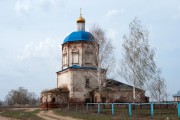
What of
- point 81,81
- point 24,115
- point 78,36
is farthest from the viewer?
point 78,36

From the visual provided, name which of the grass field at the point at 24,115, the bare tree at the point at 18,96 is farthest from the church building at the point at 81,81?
the bare tree at the point at 18,96

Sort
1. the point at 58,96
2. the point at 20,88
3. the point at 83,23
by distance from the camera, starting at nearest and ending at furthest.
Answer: the point at 58,96
the point at 83,23
the point at 20,88

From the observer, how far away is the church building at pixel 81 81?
1565 inches

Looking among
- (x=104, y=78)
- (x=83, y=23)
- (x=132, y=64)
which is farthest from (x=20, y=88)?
(x=132, y=64)

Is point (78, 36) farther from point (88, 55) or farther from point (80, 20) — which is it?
point (80, 20)

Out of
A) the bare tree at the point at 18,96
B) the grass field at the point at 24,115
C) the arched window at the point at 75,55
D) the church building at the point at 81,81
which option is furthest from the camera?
the bare tree at the point at 18,96

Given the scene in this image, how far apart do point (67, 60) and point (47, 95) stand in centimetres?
554

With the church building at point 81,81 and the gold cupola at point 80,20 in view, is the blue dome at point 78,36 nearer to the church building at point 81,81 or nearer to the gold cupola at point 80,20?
the church building at point 81,81

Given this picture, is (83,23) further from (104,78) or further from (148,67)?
(148,67)

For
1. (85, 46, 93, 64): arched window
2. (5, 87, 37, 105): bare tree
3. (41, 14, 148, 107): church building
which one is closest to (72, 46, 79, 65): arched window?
(41, 14, 148, 107): church building

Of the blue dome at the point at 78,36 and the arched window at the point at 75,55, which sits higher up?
the blue dome at the point at 78,36

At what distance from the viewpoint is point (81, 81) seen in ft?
133

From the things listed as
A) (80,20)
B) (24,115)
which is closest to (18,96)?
(80,20)

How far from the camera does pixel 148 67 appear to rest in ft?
106
